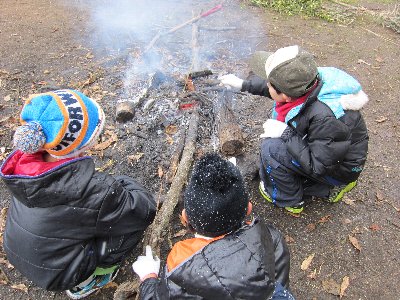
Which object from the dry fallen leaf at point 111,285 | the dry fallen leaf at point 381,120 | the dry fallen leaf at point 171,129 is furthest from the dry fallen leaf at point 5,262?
the dry fallen leaf at point 381,120

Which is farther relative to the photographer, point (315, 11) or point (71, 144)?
point (315, 11)

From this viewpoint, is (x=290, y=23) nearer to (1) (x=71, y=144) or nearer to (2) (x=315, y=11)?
(2) (x=315, y=11)

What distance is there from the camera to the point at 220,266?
1.86 meters

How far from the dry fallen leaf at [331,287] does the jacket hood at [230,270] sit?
1.62 meters

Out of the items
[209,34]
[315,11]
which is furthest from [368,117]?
[315,11]

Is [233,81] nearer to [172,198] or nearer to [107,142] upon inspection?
[172,198]

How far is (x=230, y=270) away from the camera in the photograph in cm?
184

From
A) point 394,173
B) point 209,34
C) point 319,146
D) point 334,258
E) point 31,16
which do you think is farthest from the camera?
point 31,16

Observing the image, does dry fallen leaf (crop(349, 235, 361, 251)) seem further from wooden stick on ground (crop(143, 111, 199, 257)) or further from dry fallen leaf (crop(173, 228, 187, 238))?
wooden stick on ground (crop(143, 111, 199, 257))

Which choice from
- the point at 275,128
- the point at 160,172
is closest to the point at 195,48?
the point at 160,172

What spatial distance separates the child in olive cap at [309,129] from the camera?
3.10 m

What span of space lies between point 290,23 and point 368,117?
12.1 ft

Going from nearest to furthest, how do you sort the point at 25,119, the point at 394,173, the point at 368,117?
the point at 25,119
the point at 394,173
the point at 368,117

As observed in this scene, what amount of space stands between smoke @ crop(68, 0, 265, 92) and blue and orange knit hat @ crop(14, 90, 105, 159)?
3257 mm
